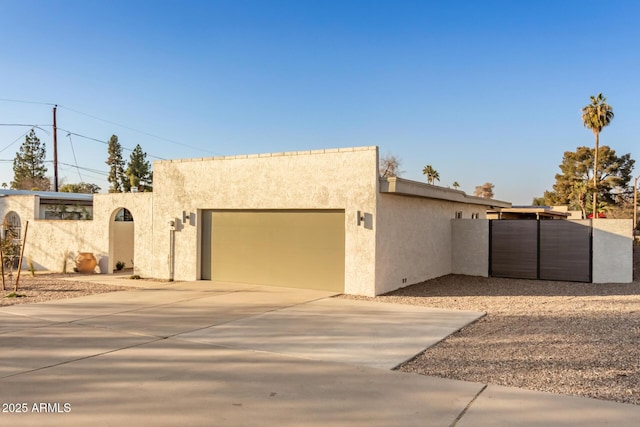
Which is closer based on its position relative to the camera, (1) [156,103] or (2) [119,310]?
(2) [119,310]

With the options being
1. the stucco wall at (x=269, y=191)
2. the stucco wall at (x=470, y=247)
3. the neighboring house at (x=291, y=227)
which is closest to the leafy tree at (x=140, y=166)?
the neighboring house at (x=291, y=227)

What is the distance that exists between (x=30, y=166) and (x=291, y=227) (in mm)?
49237

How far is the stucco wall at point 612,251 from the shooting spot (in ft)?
44.9

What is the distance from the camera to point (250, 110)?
83.9ft

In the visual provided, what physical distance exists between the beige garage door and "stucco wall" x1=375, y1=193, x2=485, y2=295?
1.14 metres

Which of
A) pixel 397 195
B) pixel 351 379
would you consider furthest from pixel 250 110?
pixel 351 379

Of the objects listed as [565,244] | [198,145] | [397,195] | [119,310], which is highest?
[198,145]

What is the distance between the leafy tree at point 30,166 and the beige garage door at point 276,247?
4486 centimetres

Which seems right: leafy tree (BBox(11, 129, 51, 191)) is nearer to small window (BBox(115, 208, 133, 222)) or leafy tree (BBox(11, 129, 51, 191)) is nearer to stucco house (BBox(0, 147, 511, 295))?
small window (BBox(115, 208, 133, 222))

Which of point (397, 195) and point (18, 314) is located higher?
point (397, 195)

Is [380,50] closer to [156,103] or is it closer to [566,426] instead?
[156,103]

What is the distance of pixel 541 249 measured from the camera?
1460cm

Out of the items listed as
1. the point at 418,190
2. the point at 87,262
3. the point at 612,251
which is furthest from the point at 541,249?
the point at 87,262

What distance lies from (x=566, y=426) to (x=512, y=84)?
18.5 meters
